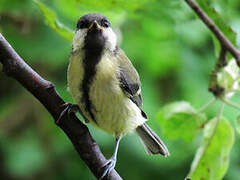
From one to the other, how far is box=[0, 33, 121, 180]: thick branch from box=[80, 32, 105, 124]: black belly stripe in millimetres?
440

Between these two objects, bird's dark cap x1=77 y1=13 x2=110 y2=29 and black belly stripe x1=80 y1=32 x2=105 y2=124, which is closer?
black belly stripe x1=80 y1=32 x2=105 y2=124

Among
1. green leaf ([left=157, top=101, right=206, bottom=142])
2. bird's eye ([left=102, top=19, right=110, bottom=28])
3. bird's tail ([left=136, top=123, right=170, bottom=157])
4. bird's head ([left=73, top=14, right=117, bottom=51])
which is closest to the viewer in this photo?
green leaf ([left=157, top=101, right=206, bottom=142])

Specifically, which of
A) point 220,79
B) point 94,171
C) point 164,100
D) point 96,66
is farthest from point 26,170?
point 220,79

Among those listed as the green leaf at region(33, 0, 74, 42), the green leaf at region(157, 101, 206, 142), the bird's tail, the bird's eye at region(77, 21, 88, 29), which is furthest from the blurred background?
the green leaf at region(33, 0, 74, 42)

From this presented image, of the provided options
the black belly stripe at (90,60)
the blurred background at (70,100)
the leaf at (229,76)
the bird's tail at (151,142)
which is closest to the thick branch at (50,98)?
the black belly stripe at (90,60)

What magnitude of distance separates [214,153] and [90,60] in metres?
0.76

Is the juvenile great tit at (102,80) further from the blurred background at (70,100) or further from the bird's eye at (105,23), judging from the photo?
the blurred background at (70,100)

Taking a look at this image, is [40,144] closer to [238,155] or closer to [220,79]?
[238,155]

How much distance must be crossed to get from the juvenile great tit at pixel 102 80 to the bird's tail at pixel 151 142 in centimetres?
32

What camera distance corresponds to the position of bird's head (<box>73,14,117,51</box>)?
6.73 feet

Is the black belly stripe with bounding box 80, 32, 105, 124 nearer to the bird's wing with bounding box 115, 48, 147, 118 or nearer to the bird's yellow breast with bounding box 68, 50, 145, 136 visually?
the bird's yellow breast with bounding box 68, 50, 145, 136

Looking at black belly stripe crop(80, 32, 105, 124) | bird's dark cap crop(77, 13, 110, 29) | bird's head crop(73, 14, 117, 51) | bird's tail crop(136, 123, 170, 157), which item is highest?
bird's dark cap crop(77, 13, 110, 29)

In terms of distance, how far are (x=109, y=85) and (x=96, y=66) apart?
117mm

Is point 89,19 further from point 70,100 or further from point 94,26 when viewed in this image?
point 70,100
